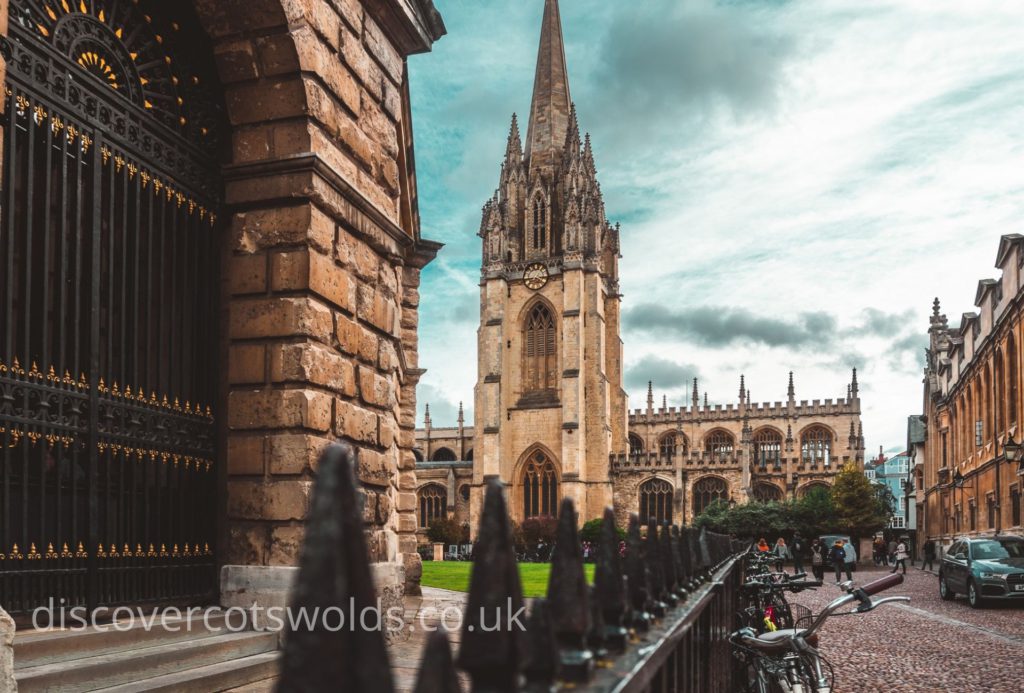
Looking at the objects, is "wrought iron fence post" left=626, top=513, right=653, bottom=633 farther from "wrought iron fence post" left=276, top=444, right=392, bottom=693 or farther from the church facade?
the church facade

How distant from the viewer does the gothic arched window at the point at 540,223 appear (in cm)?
5919

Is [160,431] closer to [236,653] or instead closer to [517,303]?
[236,653]

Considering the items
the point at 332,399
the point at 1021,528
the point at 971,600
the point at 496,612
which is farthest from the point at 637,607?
the point at 1021,528

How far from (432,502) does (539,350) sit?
45.7ft

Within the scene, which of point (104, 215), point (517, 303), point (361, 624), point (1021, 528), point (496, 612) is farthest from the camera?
point (517, 303)

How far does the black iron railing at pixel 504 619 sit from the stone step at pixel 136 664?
311 centimetres

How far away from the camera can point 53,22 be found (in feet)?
18.0

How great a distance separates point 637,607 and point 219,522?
200 inches

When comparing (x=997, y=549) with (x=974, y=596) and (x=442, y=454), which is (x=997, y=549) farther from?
(x=442, y=454)

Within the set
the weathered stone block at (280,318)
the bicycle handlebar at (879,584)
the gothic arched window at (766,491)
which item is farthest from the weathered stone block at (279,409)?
the gothic arched window at (766,491)

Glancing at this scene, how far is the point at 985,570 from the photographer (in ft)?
55.0

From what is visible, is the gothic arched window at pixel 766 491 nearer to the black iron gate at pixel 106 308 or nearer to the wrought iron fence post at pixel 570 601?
the black iron gate at pixel 106 308

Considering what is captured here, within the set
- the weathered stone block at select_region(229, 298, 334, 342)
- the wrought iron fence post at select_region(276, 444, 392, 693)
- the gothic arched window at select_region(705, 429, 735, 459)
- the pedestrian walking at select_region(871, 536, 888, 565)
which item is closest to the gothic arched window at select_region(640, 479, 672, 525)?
the gothic arched window at select_region(705, 429, 735, 459)

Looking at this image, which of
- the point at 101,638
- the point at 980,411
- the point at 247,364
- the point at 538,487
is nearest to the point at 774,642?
the point at 101,638
